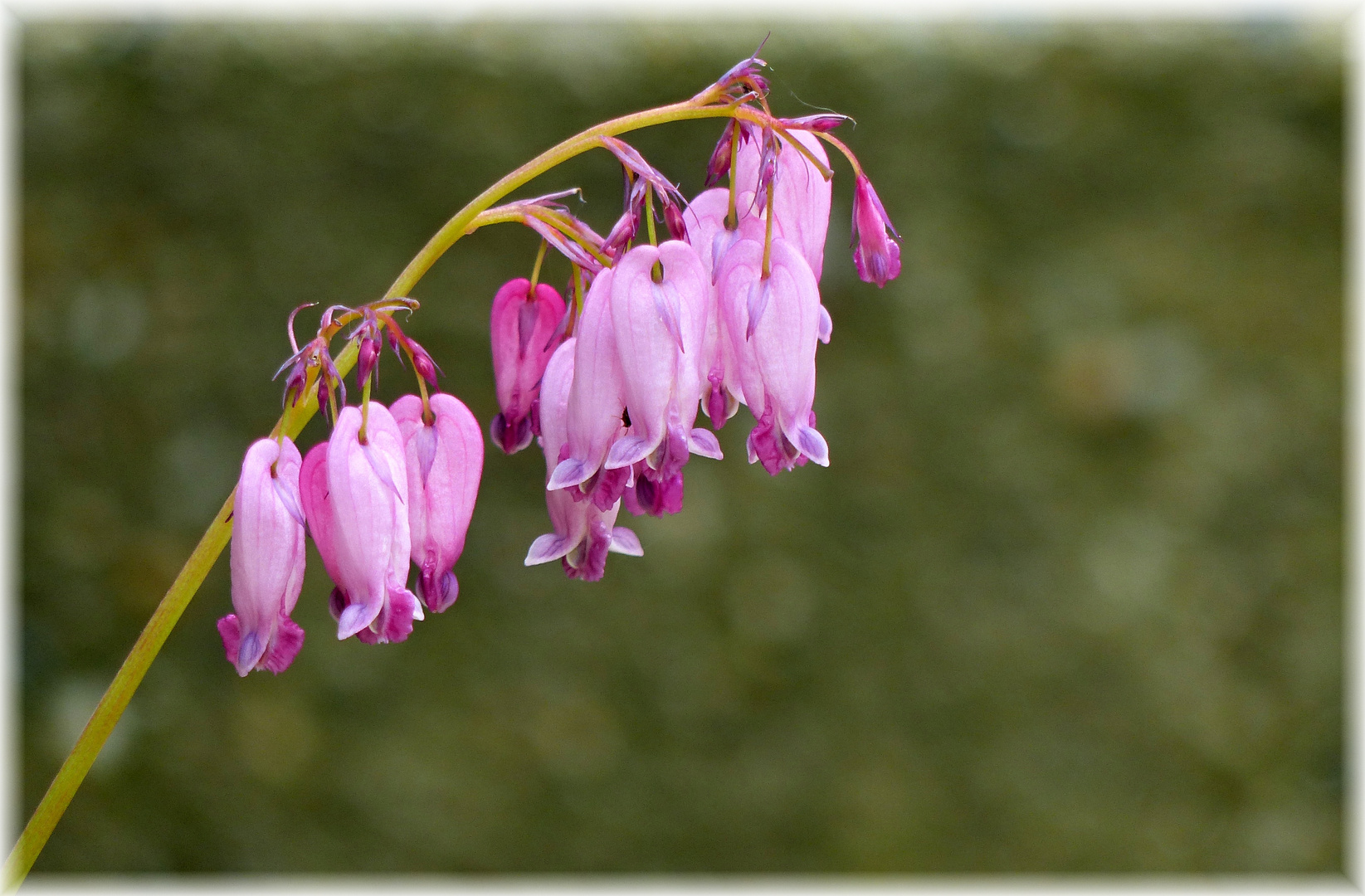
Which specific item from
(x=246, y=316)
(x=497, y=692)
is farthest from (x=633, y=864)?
(x=246, y=316)

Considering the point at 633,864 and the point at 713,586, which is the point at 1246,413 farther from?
the point at 633,864

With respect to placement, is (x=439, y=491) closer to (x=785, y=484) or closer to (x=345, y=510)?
(x=345, y=510)

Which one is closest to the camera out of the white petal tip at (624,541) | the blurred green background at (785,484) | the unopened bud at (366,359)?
the unopened bud at (366,359)

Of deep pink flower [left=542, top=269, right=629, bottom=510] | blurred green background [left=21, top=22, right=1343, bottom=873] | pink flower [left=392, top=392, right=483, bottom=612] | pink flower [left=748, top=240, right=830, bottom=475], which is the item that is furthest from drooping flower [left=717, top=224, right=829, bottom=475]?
blurred green background [left=21, top=22, right=1343, bottom=873]

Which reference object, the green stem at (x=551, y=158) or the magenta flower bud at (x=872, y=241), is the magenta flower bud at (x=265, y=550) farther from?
the magenta flower bud at (x=872, y=241)

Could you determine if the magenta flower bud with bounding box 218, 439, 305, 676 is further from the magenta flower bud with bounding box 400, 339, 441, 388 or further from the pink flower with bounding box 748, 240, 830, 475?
the pink flower with bounding box 748, 240, 830, 475

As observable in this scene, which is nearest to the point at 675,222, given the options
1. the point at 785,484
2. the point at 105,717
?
the point at 105,717

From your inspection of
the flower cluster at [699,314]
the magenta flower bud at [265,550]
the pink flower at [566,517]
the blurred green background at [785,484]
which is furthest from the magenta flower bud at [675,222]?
the blurred green background at [785,484]
